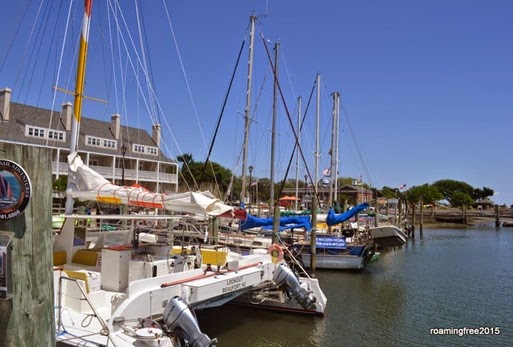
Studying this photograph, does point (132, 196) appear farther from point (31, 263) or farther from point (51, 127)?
point (51, 127)

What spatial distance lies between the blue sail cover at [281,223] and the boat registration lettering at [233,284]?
1160 cm

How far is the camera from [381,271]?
84.4 feet

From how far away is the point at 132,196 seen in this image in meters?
10.3

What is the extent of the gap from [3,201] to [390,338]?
1176cm

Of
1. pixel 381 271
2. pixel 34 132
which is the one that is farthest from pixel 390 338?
pixel 34 132

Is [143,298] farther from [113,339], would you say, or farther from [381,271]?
[381,271]

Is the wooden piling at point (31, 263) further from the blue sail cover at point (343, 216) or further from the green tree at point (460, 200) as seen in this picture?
the green tree at point (460, 200)

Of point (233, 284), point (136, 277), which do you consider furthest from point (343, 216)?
point (136, 277)

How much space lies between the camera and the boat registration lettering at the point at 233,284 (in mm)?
10828

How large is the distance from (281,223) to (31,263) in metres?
21.1

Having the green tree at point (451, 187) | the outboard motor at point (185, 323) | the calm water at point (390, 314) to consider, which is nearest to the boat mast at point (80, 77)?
the outboard motor at point (185, 323)

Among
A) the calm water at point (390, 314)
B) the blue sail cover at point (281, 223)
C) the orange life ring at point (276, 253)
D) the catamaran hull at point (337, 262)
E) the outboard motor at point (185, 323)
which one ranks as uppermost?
the blue sail cover at point (281, 223)

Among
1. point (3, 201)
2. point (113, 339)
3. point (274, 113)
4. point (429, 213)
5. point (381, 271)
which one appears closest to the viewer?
point (3, 201)

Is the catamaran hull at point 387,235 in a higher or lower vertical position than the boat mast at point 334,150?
lower
